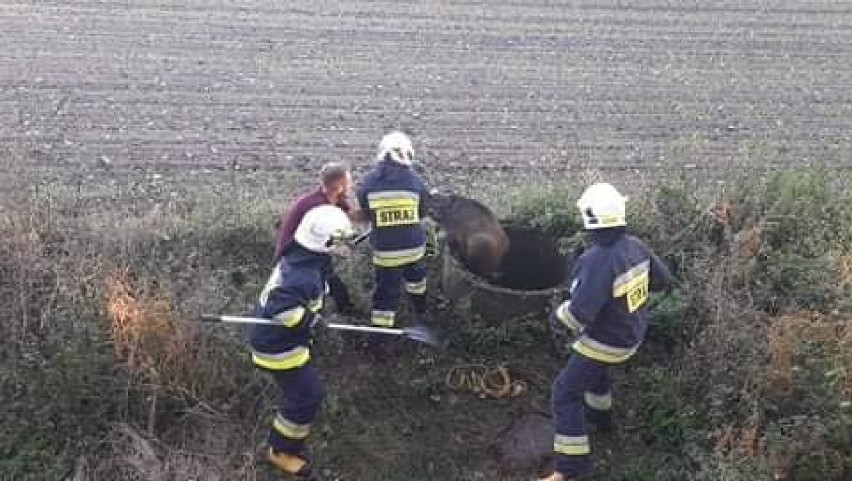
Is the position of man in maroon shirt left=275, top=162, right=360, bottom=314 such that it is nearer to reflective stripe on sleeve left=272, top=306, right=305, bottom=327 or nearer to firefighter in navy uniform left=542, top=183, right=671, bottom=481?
reflective stripe on sleeve left=272, top=306, right=305, bottom=327

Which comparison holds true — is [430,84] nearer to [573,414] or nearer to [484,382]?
[484,382]

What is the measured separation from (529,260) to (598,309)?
88.1 inches

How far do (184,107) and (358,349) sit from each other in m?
5.40

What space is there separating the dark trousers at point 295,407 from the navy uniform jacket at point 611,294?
1.74 meters

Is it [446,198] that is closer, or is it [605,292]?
[605,292]

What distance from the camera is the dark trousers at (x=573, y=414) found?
6539 millimetres

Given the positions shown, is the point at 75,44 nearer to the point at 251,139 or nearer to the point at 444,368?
the point at 251,139

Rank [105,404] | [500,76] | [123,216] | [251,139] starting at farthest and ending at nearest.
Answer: [500,76] → [251,139] → [123,216] → [105,404]

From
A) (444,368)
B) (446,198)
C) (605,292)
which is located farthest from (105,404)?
(605,292)

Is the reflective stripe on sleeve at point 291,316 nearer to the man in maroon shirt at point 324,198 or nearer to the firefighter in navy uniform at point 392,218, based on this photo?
the man in maroon shirt at point 324,198

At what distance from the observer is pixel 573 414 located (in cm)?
657

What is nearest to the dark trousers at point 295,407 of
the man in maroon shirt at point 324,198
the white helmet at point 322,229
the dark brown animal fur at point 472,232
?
the white helmet at point 322,229

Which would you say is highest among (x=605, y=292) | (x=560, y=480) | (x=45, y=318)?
(x=605, y=292)

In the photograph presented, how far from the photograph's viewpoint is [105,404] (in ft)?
22.4
